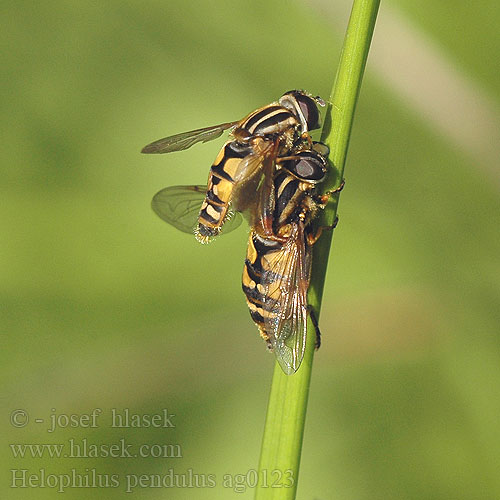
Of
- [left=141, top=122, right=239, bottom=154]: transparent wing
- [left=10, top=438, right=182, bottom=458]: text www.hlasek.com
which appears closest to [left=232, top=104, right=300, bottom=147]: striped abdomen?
[left=141, top=122, right=239, bottom=154]: transparent wing

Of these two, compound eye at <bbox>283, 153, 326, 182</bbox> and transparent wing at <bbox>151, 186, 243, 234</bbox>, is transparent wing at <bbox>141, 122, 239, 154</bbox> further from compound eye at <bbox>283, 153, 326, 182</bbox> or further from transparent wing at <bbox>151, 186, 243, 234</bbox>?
compound eye at <bbox>283, 153, 326, 182</bbox>

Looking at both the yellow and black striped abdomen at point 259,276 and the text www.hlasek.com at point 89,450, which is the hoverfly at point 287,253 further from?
the text www.hlasek.com at point 89,450

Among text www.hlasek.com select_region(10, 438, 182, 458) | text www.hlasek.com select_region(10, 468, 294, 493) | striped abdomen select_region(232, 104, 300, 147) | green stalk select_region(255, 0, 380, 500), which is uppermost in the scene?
striped abdomen select_region(232, 104, 300, 147)

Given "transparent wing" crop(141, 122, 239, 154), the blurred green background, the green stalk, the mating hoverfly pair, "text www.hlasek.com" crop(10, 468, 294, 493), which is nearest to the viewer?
the green stalk

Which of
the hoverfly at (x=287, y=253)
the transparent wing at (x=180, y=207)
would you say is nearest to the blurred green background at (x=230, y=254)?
the transparent wing at (x=180, y=207)

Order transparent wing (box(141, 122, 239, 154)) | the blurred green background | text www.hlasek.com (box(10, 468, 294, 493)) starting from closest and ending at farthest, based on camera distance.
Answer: transparent wing (box(141, 122, 239, 154))
text www.hlasek.com (box(10, 468, 294, 493))
the blurred green background

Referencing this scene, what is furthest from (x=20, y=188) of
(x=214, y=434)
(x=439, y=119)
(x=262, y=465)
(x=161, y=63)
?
(x=262, y=465)
